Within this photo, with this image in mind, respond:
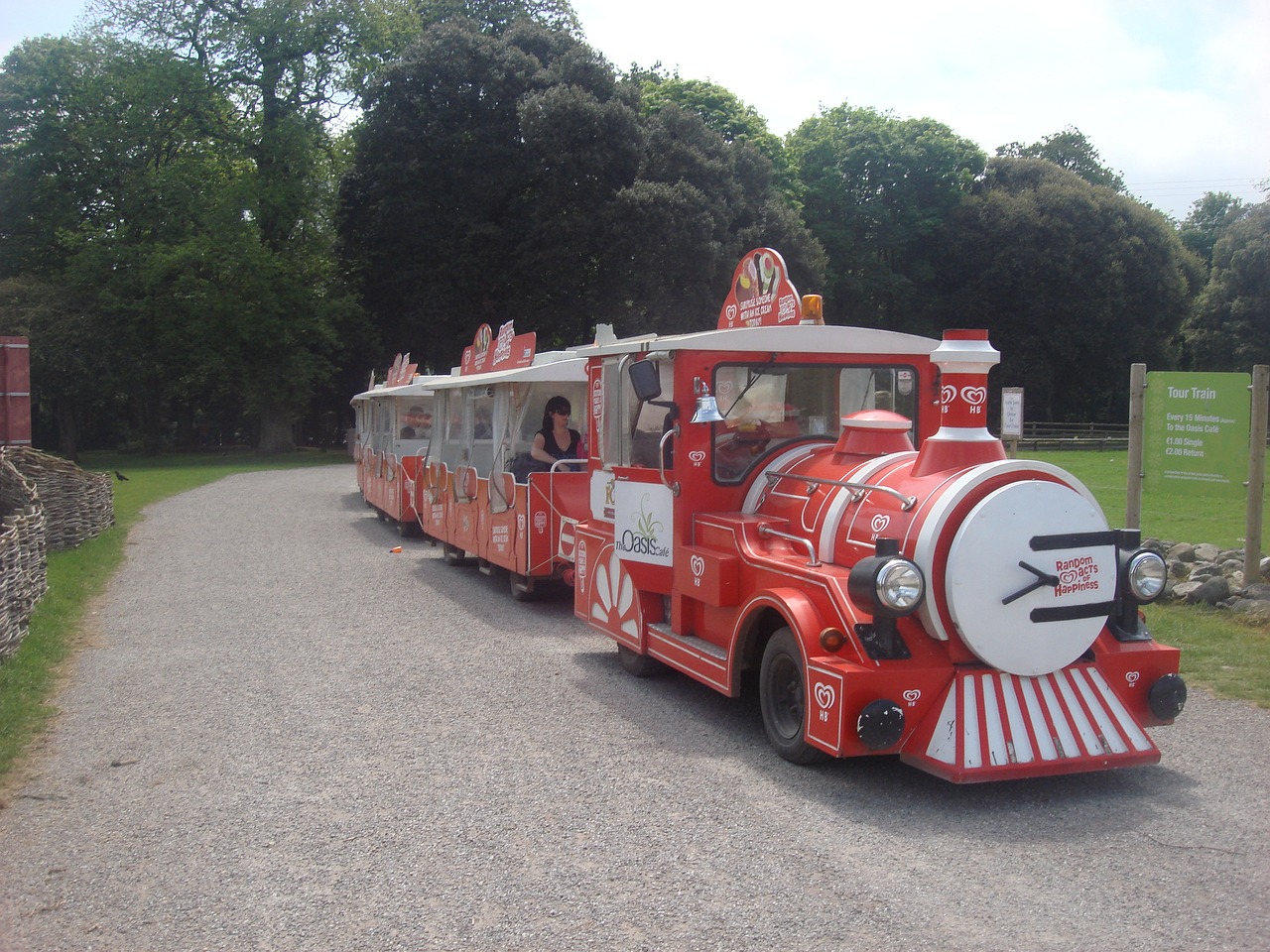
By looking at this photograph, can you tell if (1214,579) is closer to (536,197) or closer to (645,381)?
(645,381)

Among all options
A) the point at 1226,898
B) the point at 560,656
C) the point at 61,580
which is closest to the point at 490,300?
the point at 61,580

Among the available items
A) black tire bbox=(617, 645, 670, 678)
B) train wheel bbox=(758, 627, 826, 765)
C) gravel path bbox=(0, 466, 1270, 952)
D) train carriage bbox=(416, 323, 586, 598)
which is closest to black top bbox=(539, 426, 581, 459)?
train carriage bbox=(416, 323, 586, 598)

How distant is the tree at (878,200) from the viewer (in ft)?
145

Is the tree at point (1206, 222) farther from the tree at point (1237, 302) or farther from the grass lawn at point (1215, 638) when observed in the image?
the grass lawn at point (1215, 638)


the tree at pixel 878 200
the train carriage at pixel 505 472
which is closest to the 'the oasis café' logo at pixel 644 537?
the train carriage at pixel 505 472

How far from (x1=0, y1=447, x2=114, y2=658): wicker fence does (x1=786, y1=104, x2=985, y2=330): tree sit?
32.2 m

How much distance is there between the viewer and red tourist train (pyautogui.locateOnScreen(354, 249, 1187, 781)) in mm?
5191

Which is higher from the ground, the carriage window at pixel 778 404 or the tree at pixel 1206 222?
the tree at pixel 1206 222

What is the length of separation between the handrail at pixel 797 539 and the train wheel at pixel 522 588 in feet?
16.8

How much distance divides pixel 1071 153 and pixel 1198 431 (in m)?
54.6

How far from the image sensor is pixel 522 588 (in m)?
11.3

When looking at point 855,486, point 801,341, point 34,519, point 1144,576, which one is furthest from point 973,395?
point 34,519

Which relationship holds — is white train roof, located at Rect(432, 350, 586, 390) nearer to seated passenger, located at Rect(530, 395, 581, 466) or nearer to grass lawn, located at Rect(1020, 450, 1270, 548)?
seated passenger, located at Rect(530, 395, 581, 466)

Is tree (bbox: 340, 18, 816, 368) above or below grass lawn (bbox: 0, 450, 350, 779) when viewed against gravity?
above
